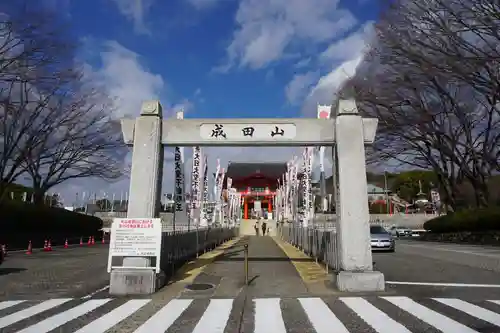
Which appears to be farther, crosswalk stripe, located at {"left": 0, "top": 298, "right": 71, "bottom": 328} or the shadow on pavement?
the shadow on pavement

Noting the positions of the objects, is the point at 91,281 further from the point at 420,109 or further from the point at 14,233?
the point at 420,109

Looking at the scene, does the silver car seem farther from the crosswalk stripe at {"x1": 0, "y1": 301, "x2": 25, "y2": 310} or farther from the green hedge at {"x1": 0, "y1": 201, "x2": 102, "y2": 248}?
the green hedge at {"x1": 0, "y1": 201, "x2": 102, "y2": 248}

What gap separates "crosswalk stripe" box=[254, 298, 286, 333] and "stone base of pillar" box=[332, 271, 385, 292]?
1767mm

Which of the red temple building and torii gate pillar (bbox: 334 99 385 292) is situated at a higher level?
the red temple building

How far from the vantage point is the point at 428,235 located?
3606cm

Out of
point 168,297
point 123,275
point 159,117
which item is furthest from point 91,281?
point 159,117

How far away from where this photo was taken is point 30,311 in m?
7.55

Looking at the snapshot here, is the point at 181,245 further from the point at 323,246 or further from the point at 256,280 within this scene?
the point at 323,246

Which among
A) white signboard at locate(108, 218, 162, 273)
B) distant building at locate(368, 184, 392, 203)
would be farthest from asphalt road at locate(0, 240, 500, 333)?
distant building at locate(368, 184, 392, 203)

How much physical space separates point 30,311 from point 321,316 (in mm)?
5269

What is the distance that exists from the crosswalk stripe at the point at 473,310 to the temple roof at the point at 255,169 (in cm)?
5687

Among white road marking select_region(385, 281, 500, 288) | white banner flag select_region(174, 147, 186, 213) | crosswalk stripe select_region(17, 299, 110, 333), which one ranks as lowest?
crosswalk stripe select_region(17, 299, 110, 333)

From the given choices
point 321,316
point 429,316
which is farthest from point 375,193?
point 321,316

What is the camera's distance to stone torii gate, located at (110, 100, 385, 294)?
938cm
